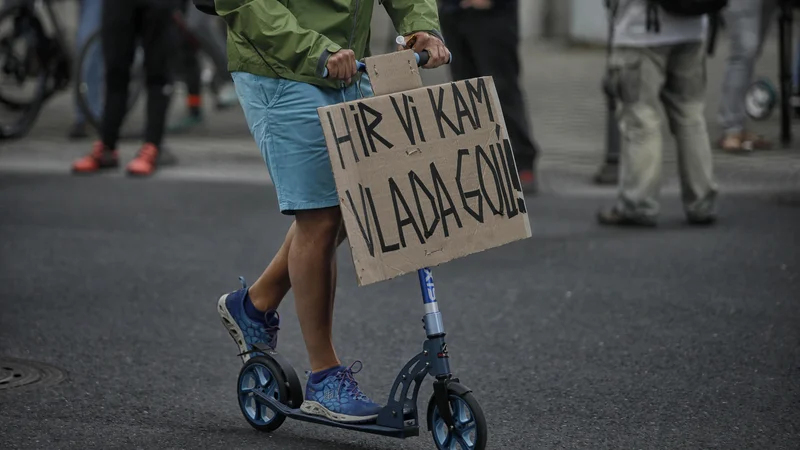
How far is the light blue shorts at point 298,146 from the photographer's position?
405cm

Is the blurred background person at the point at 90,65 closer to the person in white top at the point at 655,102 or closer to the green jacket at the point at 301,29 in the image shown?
the person in white top at the point at 655,102

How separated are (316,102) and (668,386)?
5.44 ft

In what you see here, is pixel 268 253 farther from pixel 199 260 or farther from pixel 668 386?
pixel 668 386

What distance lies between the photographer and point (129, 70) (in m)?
9.84

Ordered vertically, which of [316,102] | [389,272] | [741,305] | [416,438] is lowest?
[741,305]

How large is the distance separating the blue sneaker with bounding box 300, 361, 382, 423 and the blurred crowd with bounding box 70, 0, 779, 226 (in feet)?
12.9

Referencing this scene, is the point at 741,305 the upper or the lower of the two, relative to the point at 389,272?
lower

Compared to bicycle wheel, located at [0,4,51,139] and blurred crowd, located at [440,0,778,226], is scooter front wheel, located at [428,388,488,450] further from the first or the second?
bicycle wheel, located at [0,4,51,139]

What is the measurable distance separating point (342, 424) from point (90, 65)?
7.99 metres

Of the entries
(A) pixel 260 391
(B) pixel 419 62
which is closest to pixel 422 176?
(B) pixel 419 62

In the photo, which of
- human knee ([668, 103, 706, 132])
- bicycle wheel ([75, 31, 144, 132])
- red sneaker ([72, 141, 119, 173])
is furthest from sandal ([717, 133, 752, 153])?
bicycle wheel ([75, 31, 144, 132])

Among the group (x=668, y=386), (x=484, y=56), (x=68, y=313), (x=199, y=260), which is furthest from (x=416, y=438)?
(x=484, y=56)

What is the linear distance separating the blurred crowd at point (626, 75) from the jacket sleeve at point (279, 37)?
3.96m

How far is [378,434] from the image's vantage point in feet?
13.5
